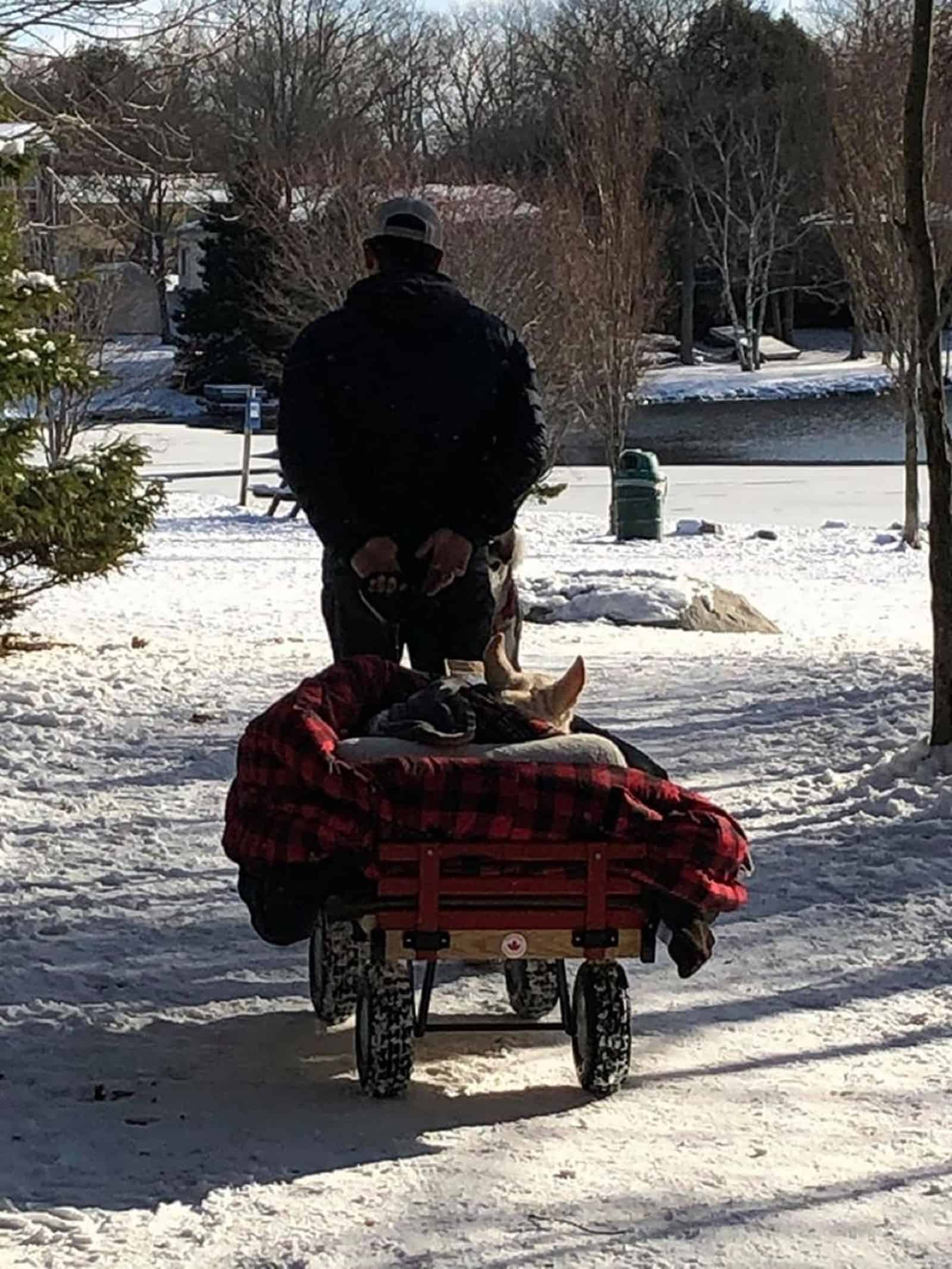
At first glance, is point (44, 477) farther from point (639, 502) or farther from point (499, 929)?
point (639, 502)

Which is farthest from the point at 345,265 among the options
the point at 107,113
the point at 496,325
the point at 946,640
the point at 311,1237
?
the point at 311,1237

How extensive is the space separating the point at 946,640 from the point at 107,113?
7.33 meters

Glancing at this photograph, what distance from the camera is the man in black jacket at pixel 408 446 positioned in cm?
501

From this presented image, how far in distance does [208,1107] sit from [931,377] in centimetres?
472

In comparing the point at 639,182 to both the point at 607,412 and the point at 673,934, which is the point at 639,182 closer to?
the point at 607,412

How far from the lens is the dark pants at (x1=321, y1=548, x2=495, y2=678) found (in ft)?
16.8

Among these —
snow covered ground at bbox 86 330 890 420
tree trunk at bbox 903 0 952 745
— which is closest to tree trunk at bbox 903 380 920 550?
tree trunk at bbox 903 0 952 745

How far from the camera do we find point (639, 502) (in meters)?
23.3

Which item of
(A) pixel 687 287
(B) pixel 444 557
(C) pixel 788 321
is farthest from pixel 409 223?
(C) pixel 788 321

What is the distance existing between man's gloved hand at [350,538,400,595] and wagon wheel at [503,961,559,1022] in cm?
104

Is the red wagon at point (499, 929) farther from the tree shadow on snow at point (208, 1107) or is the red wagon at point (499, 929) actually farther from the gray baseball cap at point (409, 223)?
the gray baseball cap at point (409, 223)

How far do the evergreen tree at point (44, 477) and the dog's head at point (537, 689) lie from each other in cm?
591

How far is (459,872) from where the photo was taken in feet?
12.8

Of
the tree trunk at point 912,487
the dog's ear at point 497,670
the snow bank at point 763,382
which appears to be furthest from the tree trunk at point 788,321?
the dog's ear at point 497,670
